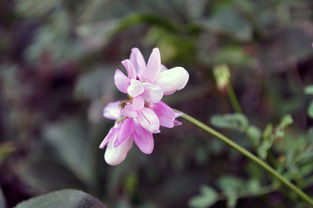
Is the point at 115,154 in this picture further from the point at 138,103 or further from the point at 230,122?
the point at 230,122

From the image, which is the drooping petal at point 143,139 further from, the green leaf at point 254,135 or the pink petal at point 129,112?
the green leaf at point 254,135

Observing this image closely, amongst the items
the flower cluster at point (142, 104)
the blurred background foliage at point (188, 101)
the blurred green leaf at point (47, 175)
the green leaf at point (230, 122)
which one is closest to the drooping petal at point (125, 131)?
the flower cluster at point (142, 104)

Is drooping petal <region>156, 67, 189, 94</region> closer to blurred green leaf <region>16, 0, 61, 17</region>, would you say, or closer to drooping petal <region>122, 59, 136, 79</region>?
drooping petal <region>122, 59, 136, 79</region>

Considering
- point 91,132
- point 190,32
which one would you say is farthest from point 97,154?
point 190,32

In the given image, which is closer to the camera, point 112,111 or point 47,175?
point 112,111

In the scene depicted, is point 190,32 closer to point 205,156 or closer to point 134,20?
point 134,20

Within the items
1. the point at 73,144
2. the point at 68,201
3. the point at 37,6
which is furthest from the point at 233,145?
the point at 37,6

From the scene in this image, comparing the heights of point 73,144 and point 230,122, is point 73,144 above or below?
above
